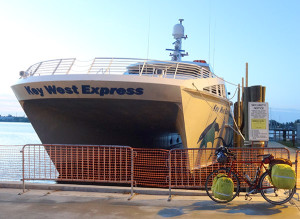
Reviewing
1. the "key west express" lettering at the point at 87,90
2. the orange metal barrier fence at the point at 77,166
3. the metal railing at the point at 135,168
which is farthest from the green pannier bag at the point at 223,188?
the "key west express" lettering at the point at 87,90

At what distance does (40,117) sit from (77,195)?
27.0ft

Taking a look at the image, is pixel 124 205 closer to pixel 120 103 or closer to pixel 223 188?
pixel 223 188

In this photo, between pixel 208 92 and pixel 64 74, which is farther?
pixel 208 92

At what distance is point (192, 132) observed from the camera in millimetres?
13203

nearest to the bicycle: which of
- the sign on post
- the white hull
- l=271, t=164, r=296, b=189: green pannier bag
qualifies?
l=271, t=164, r=296, b=189: green pannier bag

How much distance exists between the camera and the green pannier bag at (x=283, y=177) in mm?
6055

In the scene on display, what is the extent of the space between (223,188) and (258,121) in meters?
2.63

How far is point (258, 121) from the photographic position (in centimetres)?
834

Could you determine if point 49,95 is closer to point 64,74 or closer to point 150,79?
point 64,74

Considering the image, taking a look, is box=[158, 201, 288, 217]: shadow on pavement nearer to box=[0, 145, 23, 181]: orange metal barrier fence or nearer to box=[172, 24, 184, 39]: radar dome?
box=[0, 145, 23, 181]: orange metal barrier fence

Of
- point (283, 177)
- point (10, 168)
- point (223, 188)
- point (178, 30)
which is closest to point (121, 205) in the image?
point (223, 188)

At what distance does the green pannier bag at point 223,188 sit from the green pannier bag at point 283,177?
31.3 inches

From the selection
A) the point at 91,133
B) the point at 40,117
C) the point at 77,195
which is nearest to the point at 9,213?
the point at 77,195

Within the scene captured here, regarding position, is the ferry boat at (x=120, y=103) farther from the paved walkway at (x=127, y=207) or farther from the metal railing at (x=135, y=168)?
the paved walkway at (x=127, y=207)
